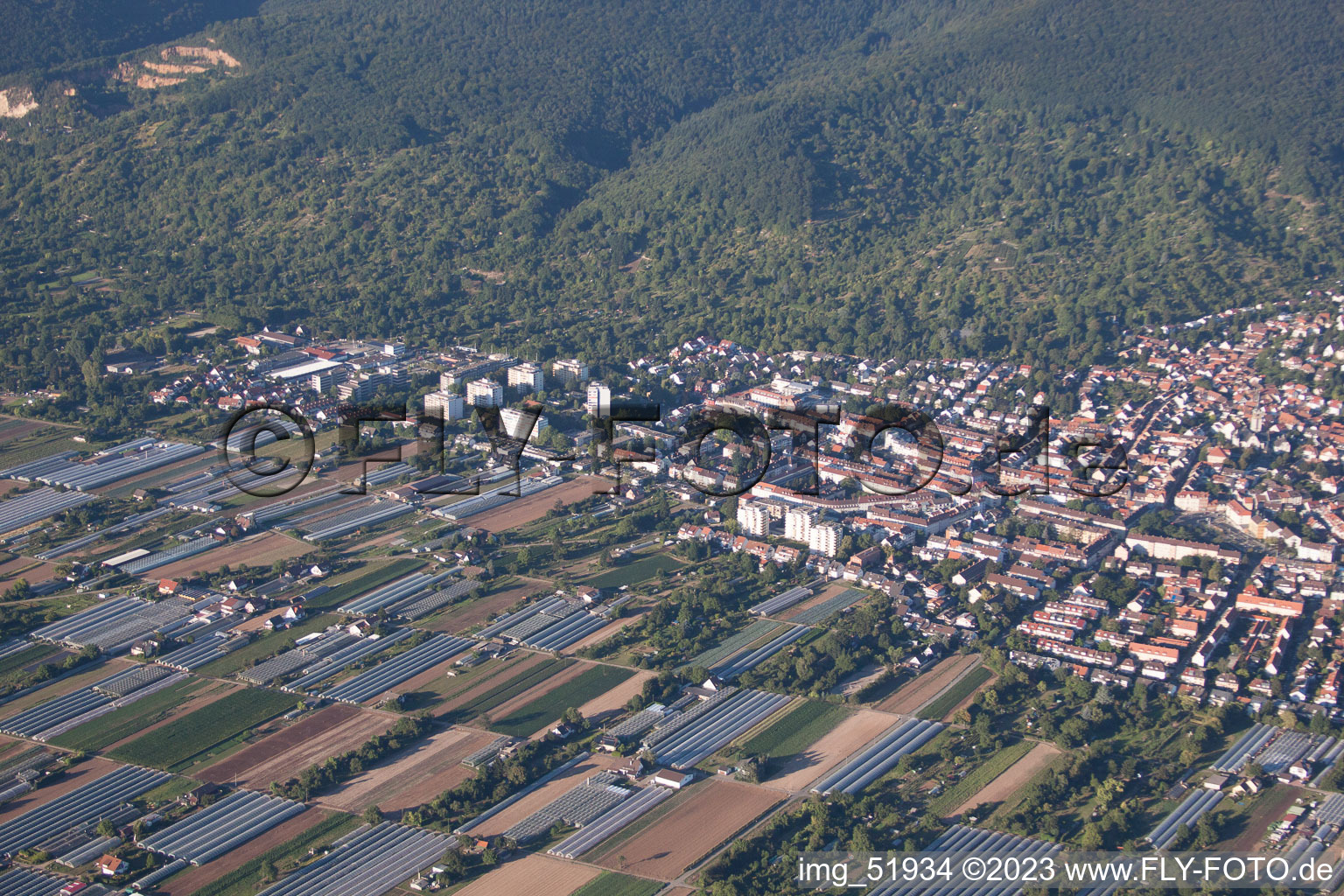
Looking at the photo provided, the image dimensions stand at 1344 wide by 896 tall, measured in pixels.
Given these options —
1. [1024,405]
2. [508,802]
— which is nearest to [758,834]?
[508,802]

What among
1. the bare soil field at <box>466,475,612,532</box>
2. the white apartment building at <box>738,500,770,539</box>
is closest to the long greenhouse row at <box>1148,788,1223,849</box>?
the white apartment building at <box>738,500,770,539</box>

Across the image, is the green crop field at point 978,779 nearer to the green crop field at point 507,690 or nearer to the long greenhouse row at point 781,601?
the long greenhouse row at point 781,601

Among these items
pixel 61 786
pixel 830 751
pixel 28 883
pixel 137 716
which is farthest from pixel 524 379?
pixel 28 883

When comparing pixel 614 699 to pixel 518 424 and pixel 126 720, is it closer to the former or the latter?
pixel 126 720

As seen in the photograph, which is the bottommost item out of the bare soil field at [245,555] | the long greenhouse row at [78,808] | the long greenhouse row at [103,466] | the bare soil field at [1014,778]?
the bare soil field at [1014,778]

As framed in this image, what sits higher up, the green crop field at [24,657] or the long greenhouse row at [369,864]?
the green crop field at [24,657]

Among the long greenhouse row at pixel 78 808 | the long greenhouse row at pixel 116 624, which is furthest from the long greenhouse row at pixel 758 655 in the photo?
the long greenhouse row at pixel 116 624

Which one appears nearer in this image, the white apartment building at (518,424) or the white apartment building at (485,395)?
the white apartment building at (518,424)
